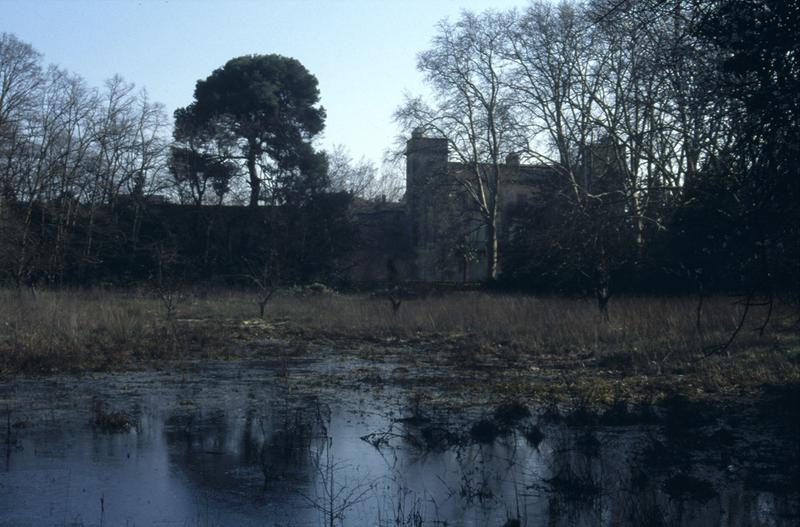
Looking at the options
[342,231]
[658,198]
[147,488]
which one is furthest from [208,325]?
[342,231]

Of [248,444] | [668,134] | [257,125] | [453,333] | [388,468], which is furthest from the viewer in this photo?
[257,125]

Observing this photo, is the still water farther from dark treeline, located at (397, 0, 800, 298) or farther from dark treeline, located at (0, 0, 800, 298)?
dark treeline, located at (0, 0, 800, 298)

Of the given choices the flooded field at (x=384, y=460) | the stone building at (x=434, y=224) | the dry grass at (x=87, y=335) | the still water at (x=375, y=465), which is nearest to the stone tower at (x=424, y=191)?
the stone building at (x=434, y=224)

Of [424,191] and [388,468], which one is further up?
[424,191]

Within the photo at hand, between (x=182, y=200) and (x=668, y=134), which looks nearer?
(x=668, y=134)

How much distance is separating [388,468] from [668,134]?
41.3 feet

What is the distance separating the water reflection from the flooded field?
3cm

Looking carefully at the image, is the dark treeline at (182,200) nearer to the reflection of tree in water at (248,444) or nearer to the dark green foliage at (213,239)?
the dark green foliage at (213,239)

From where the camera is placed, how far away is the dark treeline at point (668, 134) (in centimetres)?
828

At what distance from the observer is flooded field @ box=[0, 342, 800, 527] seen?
7.55 metres

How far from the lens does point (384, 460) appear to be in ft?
31.3

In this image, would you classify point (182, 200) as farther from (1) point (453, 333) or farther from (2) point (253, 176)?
(1) point (453, 333)

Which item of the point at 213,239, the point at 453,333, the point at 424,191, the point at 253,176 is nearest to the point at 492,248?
the point at 424,191

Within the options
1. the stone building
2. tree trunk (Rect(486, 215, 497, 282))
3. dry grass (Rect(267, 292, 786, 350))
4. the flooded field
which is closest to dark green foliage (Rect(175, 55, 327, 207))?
the stone building
